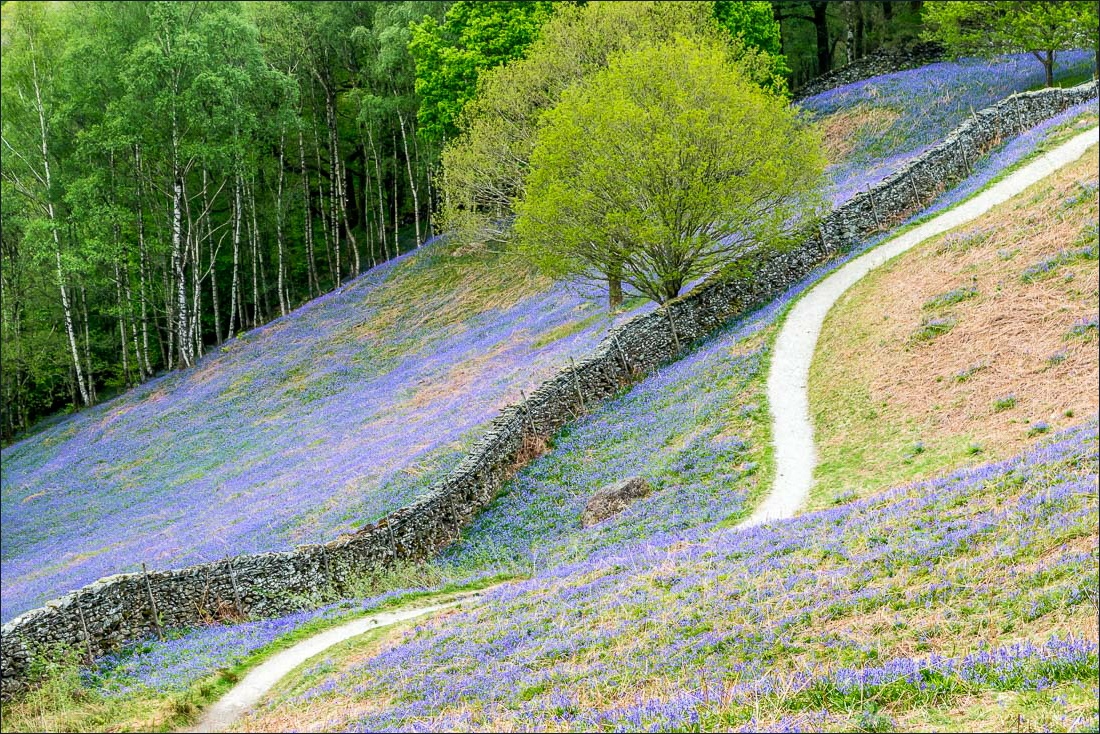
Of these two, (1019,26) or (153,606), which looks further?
(1019,26)

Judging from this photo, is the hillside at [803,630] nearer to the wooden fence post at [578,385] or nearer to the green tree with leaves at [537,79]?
the wooden fence post at [578,385]

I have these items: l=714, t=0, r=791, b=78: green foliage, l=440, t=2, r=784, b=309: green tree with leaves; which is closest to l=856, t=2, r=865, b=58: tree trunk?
l=714, t=0, r=791, b=78: green foliage

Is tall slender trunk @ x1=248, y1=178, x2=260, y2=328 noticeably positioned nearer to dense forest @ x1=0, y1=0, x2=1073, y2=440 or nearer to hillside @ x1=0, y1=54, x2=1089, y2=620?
dense forest @ x1=0, y1=0, x2=1073, y2=440

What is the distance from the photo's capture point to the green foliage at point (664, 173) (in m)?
31.6

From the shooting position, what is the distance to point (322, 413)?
4144cm

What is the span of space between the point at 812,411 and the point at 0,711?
2014 cm

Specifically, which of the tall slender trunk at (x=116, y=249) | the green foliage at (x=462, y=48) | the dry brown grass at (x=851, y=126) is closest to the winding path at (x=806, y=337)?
the dry brown grass at (x=851, y=126)

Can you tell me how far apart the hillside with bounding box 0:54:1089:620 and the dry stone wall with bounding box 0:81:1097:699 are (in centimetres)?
174

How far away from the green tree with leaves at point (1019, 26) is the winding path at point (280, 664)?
3977 centimetres

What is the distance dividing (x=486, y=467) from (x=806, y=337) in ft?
36.4

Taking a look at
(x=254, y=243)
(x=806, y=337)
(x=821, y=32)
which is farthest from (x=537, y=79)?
(x=821, y=32)

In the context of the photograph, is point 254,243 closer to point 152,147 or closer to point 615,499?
point 152,147

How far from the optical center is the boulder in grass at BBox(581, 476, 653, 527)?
23.2m

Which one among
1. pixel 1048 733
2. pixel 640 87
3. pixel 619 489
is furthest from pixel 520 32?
pixel 1048 733
